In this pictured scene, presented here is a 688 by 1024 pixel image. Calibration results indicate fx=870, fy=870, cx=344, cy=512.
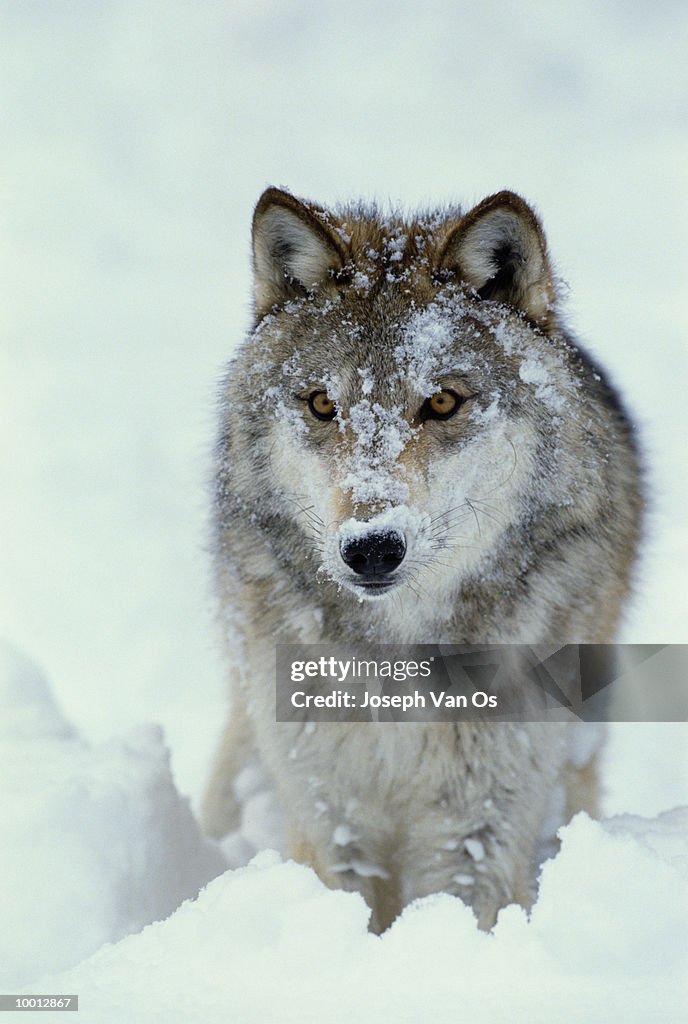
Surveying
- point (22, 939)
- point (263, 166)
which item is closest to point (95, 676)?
point (22, 939)

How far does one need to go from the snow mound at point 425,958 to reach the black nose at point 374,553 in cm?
84

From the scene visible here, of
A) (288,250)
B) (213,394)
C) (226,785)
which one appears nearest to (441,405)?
(288,250)

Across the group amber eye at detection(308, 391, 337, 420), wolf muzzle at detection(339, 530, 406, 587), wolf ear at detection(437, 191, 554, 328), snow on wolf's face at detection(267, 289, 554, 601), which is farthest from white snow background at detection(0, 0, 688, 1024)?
wolf muzzle at detection(339, 530, 406, 587)

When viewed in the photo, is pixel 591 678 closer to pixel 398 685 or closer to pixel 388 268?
pixel 398 685

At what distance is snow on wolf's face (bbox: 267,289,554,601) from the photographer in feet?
6.79

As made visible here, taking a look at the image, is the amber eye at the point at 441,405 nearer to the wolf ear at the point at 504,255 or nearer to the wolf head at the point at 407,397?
the wolf head at the point at 407,397

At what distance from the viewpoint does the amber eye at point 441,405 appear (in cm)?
220

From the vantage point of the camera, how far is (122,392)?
4.08 meters

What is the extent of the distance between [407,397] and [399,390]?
0.03 m

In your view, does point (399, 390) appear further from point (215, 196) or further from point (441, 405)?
point (215, 196)

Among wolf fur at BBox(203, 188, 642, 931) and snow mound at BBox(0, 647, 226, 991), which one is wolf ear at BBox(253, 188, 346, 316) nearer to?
wolf fur at BBox(203, 188, 642, 931)

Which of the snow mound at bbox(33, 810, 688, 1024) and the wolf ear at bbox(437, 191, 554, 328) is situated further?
the wolf ear at bbox(437, 191, 554, 328)

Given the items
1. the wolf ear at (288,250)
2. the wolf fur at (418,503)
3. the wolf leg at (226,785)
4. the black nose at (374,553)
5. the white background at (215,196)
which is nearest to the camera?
the black nose at (374,553)

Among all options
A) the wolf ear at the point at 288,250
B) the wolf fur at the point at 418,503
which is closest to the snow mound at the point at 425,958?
the wolf fur at the point at 418,503
